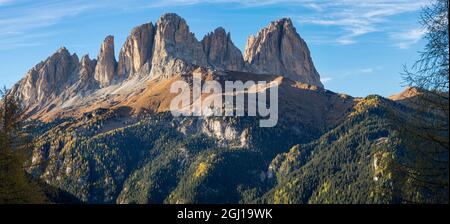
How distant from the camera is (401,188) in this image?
32938 mm

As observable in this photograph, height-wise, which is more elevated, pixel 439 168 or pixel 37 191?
pixel 439 168

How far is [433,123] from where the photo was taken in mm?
32344

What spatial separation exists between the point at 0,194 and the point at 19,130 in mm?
9399

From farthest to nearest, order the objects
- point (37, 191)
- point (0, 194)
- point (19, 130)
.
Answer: point (19, 130), point (37, 191), point (0, 194)

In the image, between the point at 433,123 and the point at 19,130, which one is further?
the point at 19,130

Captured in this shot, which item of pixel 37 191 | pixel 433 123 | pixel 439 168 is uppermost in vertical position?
pixel 433 123
